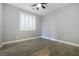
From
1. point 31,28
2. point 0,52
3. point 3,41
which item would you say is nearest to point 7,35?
point 3,41

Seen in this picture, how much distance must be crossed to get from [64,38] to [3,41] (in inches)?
61.9

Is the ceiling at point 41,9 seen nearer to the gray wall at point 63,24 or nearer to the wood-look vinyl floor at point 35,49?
the gray wall at point 63,24

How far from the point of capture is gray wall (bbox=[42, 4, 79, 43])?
1596 mm

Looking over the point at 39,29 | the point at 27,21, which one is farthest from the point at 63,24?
the point at 27,21

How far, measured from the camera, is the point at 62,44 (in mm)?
1666

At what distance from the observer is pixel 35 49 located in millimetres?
1647

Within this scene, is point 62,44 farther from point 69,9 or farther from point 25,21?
point 25,21

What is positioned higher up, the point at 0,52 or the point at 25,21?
the point at 25,21

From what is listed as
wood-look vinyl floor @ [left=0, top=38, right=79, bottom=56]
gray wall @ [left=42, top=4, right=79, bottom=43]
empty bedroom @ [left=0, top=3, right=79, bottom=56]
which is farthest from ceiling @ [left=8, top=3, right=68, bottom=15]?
wood-look vinyl floor @ [left=0, top=38, right=79, bottom=56]

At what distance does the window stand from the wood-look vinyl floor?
0.37 meters

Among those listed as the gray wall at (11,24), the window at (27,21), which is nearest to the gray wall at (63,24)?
the window at (27,21)

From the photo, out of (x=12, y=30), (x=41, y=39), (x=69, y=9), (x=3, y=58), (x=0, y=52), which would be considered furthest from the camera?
(x=41, y=39)

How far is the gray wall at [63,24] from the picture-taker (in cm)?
160

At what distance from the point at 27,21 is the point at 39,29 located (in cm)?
41
